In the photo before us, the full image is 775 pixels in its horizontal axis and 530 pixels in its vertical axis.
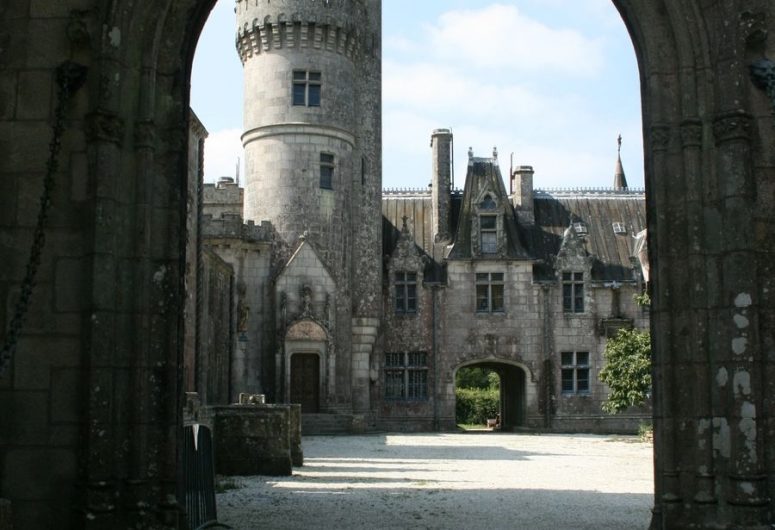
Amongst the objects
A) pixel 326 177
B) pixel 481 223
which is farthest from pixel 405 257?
pixel 326 177

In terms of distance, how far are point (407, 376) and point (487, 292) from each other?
410 centimetres

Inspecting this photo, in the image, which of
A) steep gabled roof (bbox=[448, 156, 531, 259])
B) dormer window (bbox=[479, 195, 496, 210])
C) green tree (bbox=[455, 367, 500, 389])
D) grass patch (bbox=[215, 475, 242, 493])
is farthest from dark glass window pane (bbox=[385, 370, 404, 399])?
grass patch (bbox=[215, 475, 242, 493])

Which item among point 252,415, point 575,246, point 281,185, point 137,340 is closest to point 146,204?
point 137,340

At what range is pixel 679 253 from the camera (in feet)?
27.0

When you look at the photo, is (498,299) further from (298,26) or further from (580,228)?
(298,26)

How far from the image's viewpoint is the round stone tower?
32.8 m

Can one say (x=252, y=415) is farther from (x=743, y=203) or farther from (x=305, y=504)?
(x=743, y=203)

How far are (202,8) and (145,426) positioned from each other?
11.1ft

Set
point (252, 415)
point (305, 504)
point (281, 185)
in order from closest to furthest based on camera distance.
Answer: point (305, 504) < point (252, 415) < point (281, 185)

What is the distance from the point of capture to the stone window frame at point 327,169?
1303 inches

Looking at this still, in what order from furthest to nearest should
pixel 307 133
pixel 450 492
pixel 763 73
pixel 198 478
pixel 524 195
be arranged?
1. pixel 524 195
2. pixel 307 133
3. pixel 450 492
4. pixel 198 478
5. pixel 763 73

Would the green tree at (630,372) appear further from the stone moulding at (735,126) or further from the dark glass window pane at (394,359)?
the stone moulding at (735,126)

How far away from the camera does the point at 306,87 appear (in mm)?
33000

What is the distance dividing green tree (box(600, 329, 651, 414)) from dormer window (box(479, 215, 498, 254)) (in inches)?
294
